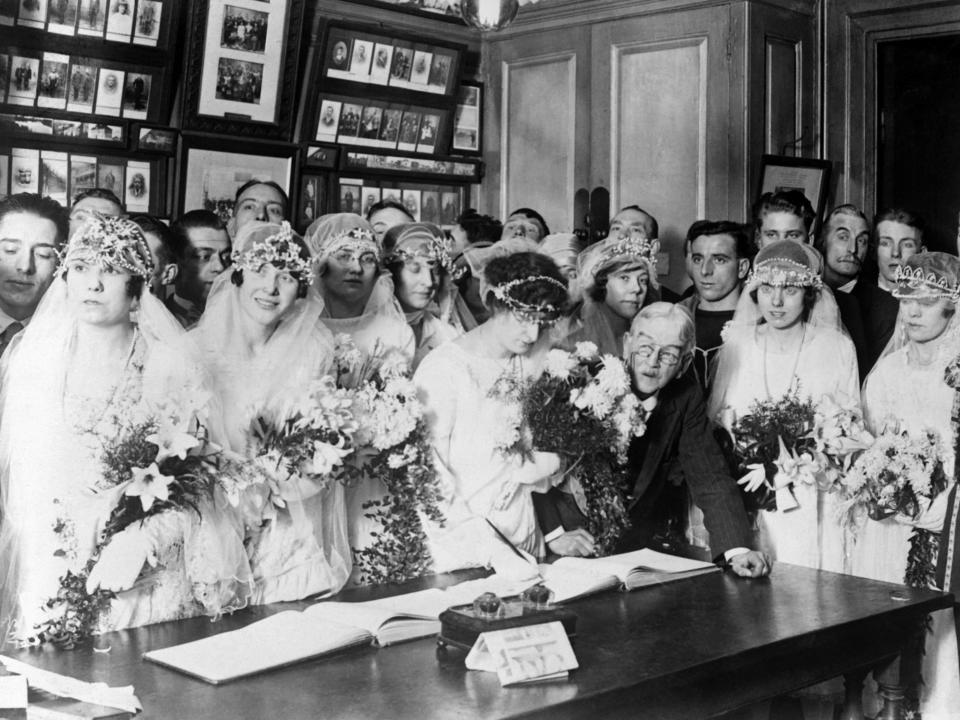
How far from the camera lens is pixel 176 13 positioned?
225 inches

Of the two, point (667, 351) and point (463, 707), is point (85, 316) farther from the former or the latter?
point (667, 351)

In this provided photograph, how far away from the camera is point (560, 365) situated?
383 cm

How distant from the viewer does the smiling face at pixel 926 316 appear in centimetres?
423

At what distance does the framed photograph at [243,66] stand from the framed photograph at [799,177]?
261 cm

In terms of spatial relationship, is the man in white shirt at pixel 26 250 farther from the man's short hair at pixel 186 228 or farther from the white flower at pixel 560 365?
the white flower at pixel 560 365

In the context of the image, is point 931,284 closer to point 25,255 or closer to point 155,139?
point 25,255

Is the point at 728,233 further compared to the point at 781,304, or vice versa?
the point at 728,233

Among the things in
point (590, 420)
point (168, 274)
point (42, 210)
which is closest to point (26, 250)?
point (42, 210)

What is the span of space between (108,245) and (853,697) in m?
2.35

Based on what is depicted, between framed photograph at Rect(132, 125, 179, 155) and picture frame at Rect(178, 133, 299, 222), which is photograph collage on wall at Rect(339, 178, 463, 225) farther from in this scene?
framed photograph at Rect(132, 125, 179, 155)

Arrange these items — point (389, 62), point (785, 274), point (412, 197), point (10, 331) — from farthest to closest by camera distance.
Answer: point (412, 197), point (389, 62), point (785, 274), point (10, 331)

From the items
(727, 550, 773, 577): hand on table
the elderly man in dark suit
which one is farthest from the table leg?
the elderly man in dark suit

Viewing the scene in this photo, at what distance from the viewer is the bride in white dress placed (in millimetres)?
4199

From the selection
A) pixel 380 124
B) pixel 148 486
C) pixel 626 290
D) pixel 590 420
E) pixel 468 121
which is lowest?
pixel 148 486
